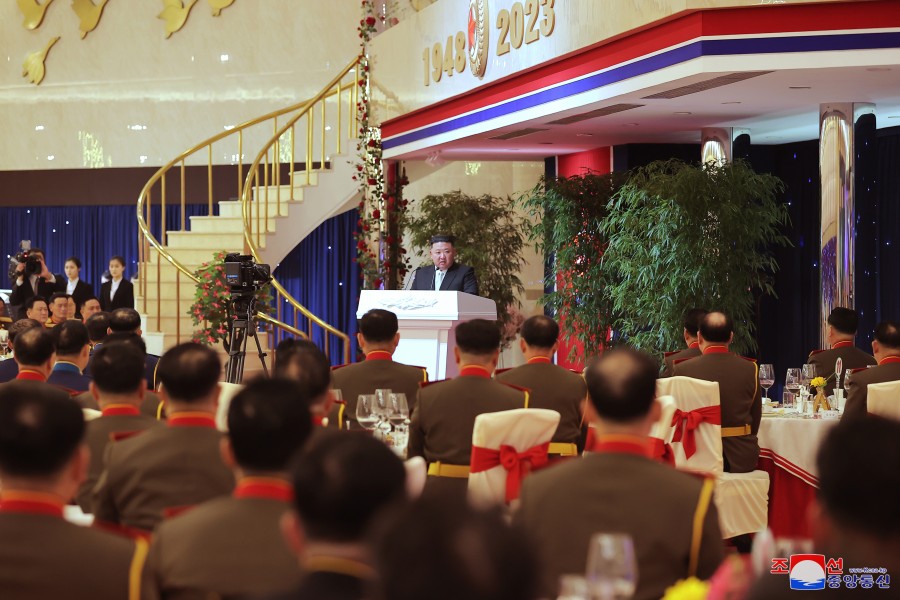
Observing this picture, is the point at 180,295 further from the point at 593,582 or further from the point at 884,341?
the point at 593,582

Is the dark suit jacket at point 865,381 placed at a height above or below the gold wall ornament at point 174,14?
below

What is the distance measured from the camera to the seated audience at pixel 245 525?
7.39 feet

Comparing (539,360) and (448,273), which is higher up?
(448,273)

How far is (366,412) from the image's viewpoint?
14.9ft

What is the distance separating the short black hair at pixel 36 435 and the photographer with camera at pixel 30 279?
910 cm

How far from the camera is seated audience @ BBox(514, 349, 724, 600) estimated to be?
249cm

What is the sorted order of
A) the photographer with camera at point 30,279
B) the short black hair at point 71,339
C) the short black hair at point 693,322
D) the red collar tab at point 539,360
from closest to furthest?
the red collar tab at point 539,360, the short black hair at point 71,339, the short black hair at point 693,322, the photographer with camera at point 30,279

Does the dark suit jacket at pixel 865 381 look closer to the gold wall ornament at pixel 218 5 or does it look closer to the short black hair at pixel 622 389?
the short black hair at pixel 622 389

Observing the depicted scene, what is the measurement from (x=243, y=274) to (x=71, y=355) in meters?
3.04

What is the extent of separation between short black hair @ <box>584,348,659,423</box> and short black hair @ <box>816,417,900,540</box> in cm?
79

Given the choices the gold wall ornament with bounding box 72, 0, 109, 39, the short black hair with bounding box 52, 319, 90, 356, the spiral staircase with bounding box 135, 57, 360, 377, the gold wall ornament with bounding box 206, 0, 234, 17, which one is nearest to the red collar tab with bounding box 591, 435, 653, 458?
the short black hair with bounding box 52, 319, 90, 356

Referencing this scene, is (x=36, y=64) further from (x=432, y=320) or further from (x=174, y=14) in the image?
(x=432, y=320)

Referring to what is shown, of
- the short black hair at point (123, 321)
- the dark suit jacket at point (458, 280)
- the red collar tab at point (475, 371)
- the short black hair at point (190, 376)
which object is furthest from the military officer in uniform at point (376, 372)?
the dark suit jacket at point (458, 280)

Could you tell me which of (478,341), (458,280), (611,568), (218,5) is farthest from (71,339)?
(218,5)
